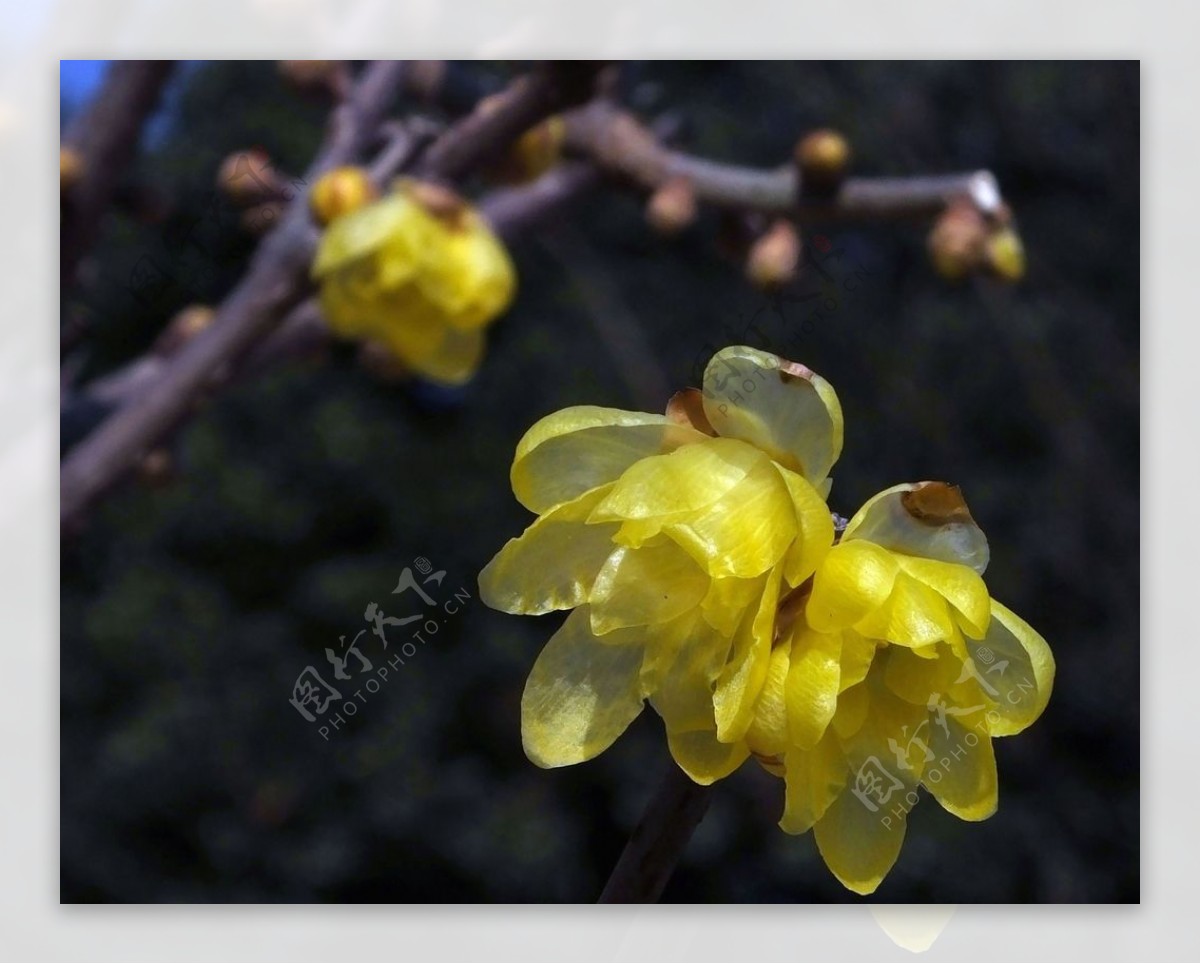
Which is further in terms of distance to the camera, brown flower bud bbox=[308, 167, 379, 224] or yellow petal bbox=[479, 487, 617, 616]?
brown flower bud bbox=[308, 167, 379, 224]

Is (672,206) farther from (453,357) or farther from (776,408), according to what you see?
(776,408)

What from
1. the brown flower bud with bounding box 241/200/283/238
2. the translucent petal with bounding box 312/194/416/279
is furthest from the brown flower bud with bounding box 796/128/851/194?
the brown flower bud with bounding box 241/200/283/238

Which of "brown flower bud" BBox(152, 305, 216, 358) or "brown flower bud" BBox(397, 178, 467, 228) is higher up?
"brown flower bud" BBox(397, 178, 467, 228)

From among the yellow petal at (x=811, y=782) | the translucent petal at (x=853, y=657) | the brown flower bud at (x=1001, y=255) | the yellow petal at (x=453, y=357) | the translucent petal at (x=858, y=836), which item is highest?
the translucent petal at (x=853, y=657)

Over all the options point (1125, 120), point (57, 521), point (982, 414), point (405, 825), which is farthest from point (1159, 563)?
point (405, 825)

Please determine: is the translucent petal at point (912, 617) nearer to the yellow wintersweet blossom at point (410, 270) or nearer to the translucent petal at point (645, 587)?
the translucent petal at point (645, 587)

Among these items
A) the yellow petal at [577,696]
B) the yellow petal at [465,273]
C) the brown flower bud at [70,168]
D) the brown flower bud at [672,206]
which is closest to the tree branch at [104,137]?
the brown flower bud at [70,168]

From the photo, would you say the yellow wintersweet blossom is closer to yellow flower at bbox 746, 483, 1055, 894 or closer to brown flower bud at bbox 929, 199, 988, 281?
brown flower bud at bbox 929, 199, 988, 281

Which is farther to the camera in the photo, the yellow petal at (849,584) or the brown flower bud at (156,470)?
the brown flower bud at (156,470)
